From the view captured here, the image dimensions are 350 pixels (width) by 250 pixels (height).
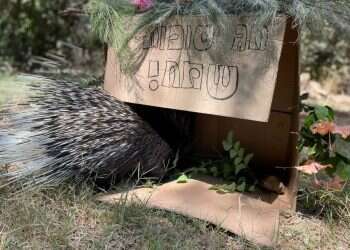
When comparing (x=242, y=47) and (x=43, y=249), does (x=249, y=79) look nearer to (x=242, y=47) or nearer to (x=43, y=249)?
(x=242, y=47)

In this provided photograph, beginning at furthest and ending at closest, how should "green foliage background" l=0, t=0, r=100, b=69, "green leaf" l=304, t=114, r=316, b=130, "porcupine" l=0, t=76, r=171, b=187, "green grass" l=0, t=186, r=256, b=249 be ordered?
1. "green foliage background" l=0, t=0, r=100, b=69
2. "green leaf" l=304, t=114, r=316, b=130
3. "porcupine" l=0, t=76, r=171, b=187
4. "green grass" l=0, t=186, r=256, b=249

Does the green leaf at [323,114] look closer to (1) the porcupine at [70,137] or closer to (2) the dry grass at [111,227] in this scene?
(2) the dry grass at [111,227]

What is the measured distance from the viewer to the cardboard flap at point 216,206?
185cm

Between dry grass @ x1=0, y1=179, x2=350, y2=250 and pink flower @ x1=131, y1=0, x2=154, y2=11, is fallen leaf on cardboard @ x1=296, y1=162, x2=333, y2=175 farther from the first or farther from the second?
pink flower @ x1=131, y1=0, x2=154, y2=11

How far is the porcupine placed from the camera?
6.40 ft

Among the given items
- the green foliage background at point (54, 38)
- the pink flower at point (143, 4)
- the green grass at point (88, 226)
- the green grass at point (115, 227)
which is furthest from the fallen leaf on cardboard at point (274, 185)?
the green foliage background at point (54, 38)

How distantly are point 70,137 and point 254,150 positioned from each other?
32.8 inches

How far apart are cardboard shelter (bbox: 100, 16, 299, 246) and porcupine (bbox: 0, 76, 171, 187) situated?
0.11 meters

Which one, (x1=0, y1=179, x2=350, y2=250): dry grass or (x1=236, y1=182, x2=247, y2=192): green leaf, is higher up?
(x1=236, y1=182, x2=247, y2=192): green leaf

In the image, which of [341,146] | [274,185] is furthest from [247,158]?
[341,146]

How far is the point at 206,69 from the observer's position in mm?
1934

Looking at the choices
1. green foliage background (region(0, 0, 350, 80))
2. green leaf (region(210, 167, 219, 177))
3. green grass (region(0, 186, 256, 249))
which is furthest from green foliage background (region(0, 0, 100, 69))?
green grass (region(0, 186, 256, 249))

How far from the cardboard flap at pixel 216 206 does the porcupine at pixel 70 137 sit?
0.45 ft

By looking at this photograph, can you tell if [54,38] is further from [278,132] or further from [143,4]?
[278,132]
